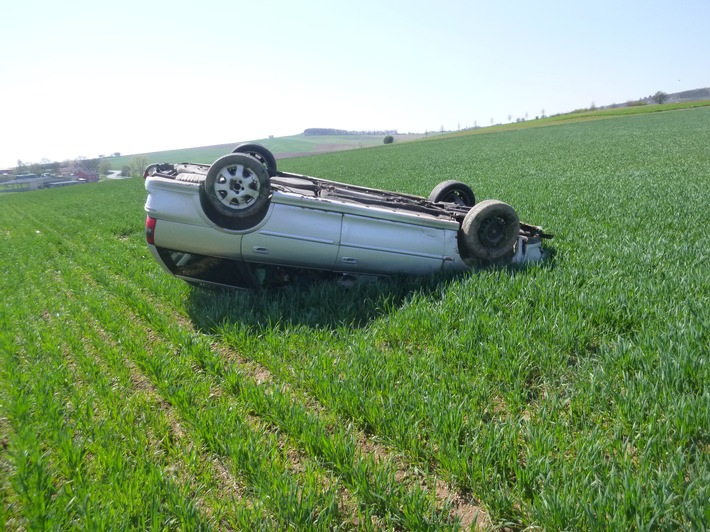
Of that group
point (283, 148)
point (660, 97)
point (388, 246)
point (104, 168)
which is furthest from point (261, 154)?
point (660, 97)

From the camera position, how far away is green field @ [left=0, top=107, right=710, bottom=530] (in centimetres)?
209

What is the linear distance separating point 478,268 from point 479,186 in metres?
8.61

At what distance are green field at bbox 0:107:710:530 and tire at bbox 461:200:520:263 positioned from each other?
15.1 inches

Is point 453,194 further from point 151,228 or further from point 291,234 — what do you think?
point 151,228

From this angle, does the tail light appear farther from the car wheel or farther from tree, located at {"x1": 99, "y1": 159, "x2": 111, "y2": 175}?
tree, located at {"x1": 99, "y1": 159, "x2": 111, "y2": 175}

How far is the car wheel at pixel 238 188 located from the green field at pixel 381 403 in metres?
0.89

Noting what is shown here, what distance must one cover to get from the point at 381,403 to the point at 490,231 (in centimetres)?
298

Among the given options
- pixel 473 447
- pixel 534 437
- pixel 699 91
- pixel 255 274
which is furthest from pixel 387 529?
pixel 699 91

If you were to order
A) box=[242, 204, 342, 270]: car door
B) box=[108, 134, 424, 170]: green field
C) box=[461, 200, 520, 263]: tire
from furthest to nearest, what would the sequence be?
box=[108, 134, 424, 170]: green field → box=[461, 200, 520, 263]: tire → box=[242, 204, 342, 270]: car door

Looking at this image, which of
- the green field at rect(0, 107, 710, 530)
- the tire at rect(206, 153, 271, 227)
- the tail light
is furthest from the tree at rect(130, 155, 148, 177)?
the green field at rect(0, 107, 710, 530)

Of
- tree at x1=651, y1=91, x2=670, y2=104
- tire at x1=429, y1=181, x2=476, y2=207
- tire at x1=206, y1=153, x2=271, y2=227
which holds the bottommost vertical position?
tire at x1=429, y1=181, x2=476, y2=207

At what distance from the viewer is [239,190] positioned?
449cm

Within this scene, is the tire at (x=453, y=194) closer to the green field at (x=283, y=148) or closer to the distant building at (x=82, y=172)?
the green field at (x=283, y=148)

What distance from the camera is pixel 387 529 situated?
2006 mm
